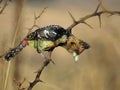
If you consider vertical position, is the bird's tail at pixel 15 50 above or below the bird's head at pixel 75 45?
above

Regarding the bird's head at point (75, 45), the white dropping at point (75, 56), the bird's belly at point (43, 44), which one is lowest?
the white dropping at point (75, 56)

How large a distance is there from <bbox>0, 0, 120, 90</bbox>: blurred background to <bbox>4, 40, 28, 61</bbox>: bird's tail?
0.06 feet

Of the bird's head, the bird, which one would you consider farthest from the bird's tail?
the bird's head

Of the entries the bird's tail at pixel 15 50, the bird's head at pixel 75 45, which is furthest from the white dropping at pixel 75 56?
the bird's tail at pixel 15 50

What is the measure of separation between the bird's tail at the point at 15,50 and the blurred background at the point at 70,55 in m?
0.02

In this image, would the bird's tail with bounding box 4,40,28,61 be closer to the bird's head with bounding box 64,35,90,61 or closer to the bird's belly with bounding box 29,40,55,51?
the bird's belly with bounding box 29,40,55,51

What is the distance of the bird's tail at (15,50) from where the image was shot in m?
1.28

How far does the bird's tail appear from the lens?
128cm

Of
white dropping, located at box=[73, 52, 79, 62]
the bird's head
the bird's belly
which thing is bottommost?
white dropping, located at box=[73, 52, 79, 62]

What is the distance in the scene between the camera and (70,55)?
4.03 ft

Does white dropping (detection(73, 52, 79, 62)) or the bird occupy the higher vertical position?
the bird

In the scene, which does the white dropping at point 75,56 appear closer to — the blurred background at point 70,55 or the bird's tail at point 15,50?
the blurred background at point 70,55

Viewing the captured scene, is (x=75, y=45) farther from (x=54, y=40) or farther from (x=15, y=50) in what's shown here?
(x=15, y=50)

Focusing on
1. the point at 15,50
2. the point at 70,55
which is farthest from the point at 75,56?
the point at 15,50
